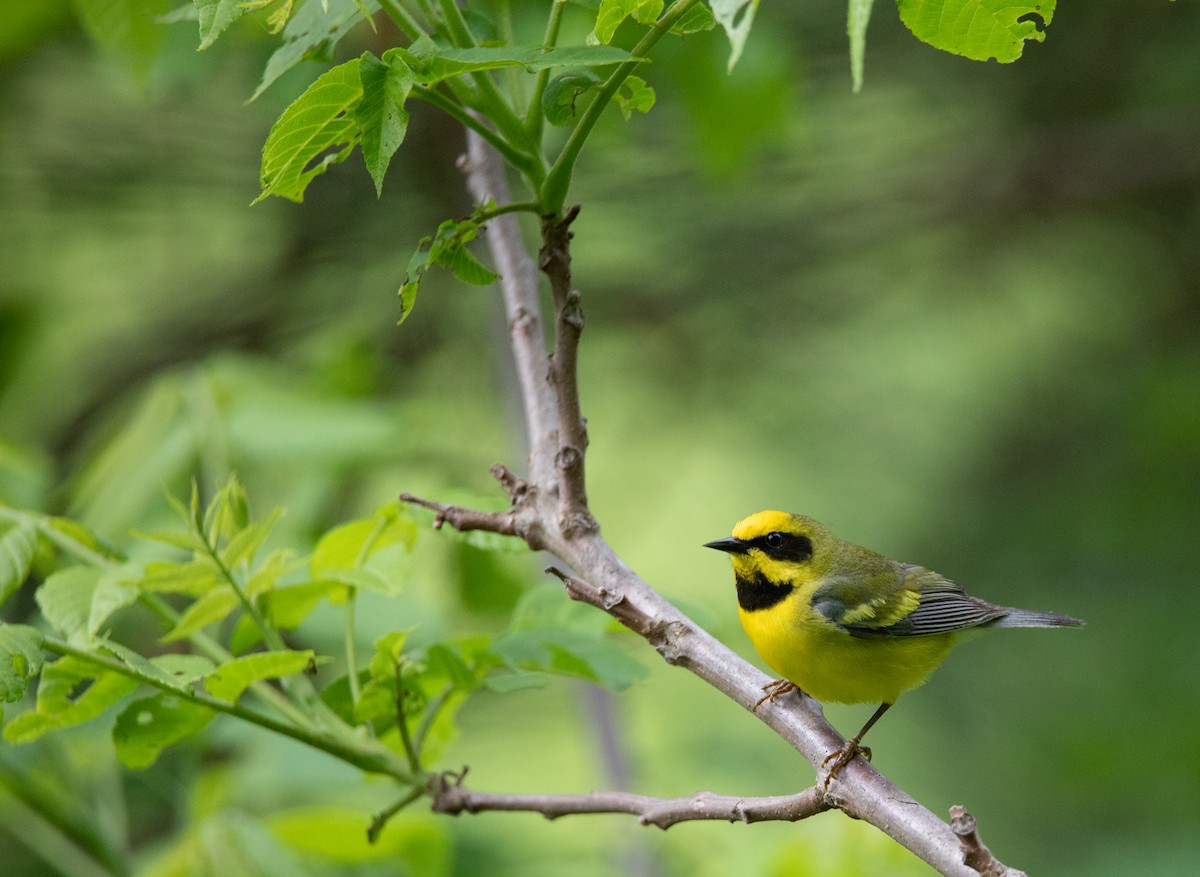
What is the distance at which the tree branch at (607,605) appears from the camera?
1.48 m

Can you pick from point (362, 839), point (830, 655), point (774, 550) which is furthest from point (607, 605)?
point (774, 550)

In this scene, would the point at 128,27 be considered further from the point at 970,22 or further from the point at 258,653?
the point at 970,22

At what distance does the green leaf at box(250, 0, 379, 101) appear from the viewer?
1.71 m

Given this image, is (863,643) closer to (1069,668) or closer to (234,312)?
(234,312)

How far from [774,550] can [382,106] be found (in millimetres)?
1802

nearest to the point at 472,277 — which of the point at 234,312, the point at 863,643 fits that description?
the point at 863,643

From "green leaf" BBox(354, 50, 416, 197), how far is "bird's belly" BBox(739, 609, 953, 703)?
1.53 metres

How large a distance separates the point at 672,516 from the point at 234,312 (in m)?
3.33

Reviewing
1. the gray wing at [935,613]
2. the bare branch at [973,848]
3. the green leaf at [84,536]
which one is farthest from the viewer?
the gray wing at [935,613]

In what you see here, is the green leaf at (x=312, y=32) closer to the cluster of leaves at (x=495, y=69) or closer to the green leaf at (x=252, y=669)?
the cluster of leaves at (x=495, y=69)

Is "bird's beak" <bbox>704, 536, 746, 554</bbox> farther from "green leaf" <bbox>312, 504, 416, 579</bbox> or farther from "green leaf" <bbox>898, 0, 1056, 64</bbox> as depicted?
"green leaf" <bbox>898, 0, 1056, 64</bbox>

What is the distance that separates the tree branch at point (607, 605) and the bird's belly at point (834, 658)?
700mm

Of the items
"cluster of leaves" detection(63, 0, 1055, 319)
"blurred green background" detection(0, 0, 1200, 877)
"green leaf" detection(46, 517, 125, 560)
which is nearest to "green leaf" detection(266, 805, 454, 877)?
"blurred green background" detection(0, 0, 1200, 877)

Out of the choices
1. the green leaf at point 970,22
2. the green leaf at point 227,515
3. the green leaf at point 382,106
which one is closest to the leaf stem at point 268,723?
the green leaf at point 227,515
